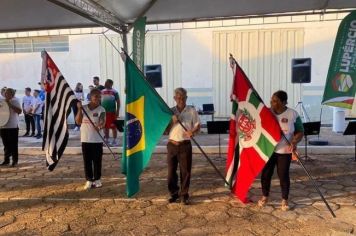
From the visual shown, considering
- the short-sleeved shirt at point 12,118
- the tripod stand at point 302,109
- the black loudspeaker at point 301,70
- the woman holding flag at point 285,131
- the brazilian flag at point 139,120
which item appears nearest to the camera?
the woman holding flag at point 285,131

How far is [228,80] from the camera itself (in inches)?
595

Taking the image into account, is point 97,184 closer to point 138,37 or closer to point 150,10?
point 138,37

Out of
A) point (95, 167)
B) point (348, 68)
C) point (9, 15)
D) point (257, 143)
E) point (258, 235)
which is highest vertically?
point (9, 15)

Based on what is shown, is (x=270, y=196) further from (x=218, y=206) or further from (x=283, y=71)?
(x=283, y=71)

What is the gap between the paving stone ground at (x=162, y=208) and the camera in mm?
4902

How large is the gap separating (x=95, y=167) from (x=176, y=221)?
2.14m

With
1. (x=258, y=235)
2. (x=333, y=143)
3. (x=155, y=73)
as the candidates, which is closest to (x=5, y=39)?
(x=155, y=73)

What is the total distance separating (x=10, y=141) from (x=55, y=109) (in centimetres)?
270

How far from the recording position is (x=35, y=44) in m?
17.0

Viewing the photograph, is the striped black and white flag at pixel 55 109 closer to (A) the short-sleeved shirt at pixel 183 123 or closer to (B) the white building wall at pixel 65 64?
(A) the short-sleeved shirt at pixel 183 123

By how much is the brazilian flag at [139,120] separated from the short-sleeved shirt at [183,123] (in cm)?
21

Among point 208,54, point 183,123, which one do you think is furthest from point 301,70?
point 183,123

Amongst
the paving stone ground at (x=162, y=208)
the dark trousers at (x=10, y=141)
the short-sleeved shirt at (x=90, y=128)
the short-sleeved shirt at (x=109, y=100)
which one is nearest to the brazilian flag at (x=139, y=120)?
the paving stone ground at (x=162, y=208)

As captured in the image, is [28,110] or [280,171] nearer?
[280,171]
